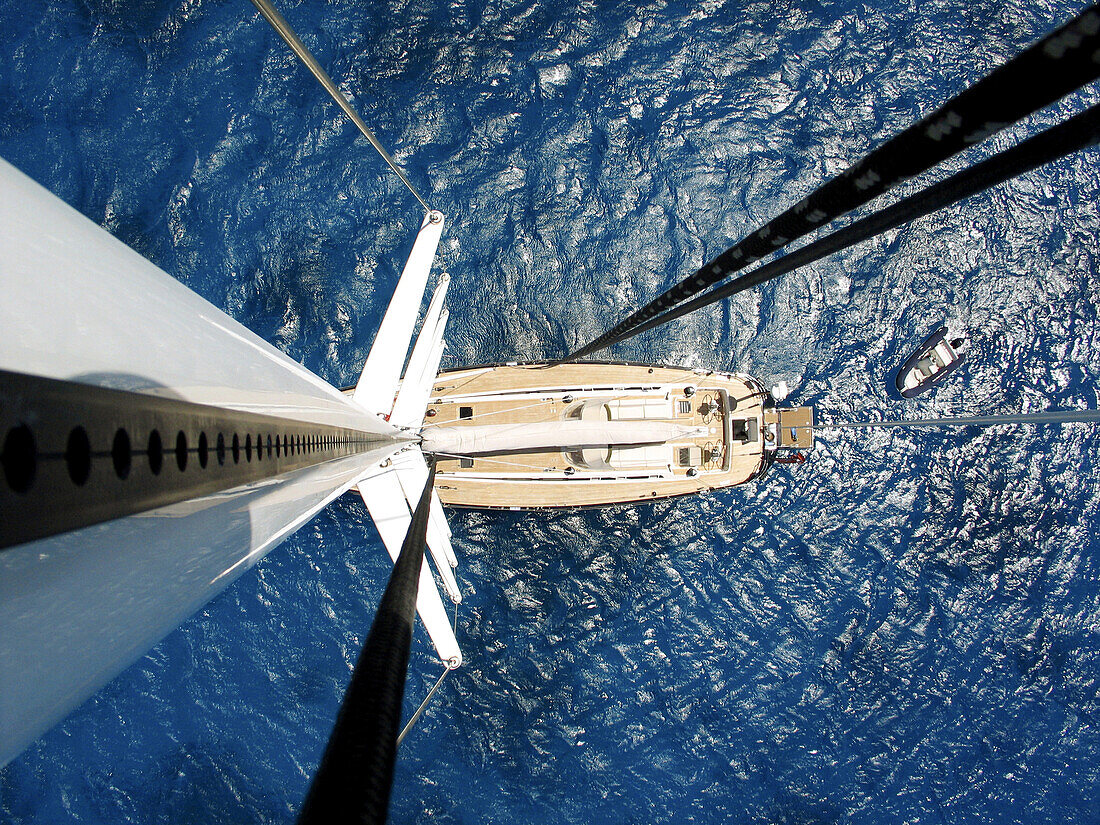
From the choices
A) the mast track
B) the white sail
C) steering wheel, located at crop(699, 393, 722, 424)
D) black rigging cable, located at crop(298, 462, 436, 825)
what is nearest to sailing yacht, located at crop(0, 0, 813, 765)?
the mast track

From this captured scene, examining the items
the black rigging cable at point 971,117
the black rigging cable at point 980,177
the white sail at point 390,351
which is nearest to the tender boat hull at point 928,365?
the black rigging cable at point 980,177

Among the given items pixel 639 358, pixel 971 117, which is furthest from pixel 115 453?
pixel 639 358

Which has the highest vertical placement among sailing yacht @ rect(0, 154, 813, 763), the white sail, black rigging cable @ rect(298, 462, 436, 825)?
the white sail

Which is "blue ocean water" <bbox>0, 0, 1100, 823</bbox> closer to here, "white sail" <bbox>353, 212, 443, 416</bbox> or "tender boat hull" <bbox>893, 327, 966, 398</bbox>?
"tender boat hull" <bbox>893, 327, 966, 398</bbox>

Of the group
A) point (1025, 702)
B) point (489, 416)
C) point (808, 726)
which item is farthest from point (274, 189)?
point (1025, 702)

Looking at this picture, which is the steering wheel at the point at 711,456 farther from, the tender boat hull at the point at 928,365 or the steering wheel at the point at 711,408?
the tender boat hull at the point at 928,365

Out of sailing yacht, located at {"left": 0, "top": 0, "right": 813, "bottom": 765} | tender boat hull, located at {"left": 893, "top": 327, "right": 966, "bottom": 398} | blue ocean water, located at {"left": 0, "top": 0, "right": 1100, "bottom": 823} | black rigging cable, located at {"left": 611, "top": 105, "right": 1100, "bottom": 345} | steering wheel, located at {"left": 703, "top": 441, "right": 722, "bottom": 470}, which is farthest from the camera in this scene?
tender boat hull, located at {"left": 893, "top": 327, "right": 966, "bottom": 398}
